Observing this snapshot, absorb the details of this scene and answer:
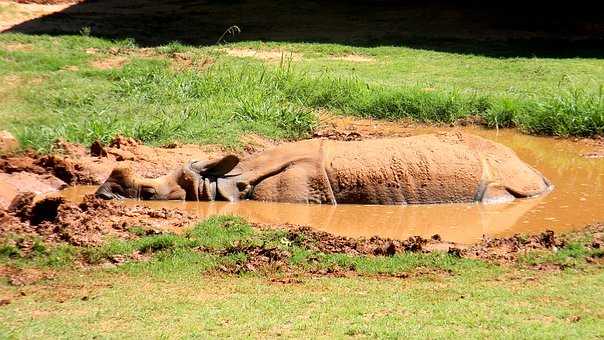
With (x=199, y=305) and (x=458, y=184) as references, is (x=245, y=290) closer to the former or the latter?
(x=199, y=305)

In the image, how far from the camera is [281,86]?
13336 millimetres

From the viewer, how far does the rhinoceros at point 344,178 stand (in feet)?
30.1

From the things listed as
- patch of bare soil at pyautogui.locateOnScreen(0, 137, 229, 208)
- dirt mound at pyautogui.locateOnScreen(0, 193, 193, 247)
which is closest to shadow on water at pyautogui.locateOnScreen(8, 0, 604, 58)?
patch of bare soil at pyautogui.locateOnScreen(0, 137, 229, 208)

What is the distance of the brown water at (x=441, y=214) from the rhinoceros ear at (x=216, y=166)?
31 centimetres

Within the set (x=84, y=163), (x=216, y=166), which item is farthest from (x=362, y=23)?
(x=216, y=166)

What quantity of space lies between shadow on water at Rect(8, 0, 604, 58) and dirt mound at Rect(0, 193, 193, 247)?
8.81 m

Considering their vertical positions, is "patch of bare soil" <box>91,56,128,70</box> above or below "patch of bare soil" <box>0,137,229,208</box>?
below

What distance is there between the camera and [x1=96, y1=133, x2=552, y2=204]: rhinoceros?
9.17 m

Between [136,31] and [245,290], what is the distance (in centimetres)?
1226

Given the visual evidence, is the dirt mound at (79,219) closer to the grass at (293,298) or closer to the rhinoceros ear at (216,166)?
the grass at (293,298)

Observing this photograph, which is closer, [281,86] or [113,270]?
[113,270]

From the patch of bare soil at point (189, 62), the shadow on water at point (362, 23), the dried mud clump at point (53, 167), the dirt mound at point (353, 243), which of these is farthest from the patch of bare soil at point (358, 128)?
the shadow on water at point (362, 23)

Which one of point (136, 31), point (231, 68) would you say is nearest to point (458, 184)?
point (231, 68)

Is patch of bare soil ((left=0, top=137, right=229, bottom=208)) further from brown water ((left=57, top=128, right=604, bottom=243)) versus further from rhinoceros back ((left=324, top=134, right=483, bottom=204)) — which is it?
rhinoceros back ((left=324, top=134, right=483, bottom=204))
